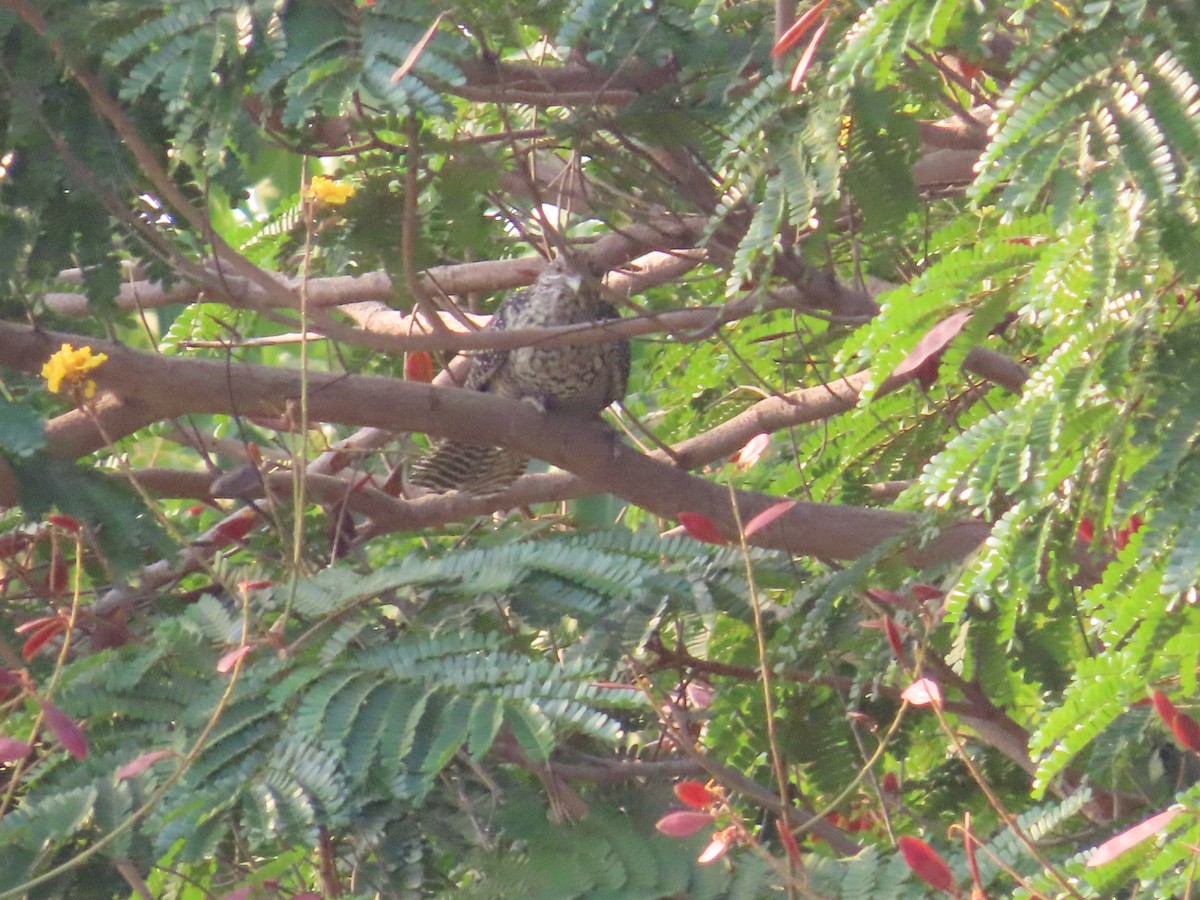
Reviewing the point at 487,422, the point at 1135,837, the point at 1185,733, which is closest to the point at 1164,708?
the point at 1185,733

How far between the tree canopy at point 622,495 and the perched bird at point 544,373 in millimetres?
392

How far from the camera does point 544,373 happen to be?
445cm

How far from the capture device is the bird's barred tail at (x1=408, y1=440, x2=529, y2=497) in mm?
4410

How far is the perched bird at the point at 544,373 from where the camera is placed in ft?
14.2

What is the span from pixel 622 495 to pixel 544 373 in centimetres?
87

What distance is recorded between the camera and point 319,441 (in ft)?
15.6

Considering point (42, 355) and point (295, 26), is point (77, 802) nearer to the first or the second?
point (42, 355)

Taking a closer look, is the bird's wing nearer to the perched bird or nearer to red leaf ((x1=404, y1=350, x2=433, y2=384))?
the perched bird

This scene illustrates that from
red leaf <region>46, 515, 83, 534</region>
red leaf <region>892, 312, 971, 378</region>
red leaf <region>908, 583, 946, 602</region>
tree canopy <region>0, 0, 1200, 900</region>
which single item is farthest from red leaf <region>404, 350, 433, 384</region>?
red leaf <region>892, 312, 971, 378</region>

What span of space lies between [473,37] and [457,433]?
1.04m

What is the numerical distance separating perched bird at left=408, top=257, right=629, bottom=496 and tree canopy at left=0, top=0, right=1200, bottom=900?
1.28 ft

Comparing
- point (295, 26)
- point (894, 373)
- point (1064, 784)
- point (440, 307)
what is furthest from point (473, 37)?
point (1064, 784)

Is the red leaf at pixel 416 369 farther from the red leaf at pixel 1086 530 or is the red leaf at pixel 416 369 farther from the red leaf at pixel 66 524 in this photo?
the red leaf at pixel 1086 530

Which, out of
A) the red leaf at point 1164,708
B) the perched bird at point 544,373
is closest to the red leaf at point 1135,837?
the red leaf at point 1164,708
